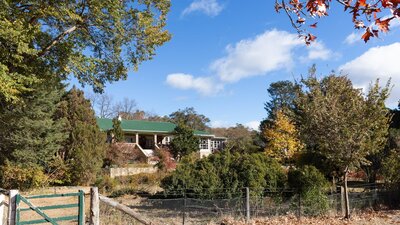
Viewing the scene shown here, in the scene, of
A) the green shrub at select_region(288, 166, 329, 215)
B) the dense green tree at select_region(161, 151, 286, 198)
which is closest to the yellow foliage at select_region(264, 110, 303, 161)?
the dense green tree at select_region(161, 151, 286, 198)

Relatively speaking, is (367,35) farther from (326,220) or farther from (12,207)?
(326,220)

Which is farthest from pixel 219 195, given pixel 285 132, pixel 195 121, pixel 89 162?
pixel 195 121

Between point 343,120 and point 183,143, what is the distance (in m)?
29.5

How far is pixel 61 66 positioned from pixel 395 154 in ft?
47.4

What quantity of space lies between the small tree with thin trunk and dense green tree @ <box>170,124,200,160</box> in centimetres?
2816

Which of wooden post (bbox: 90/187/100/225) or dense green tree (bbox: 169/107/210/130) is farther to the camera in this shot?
dense green tree (bbox: 169/107/210/130)

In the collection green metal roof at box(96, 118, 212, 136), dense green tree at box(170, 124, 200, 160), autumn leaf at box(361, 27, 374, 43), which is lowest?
autumn leaf at box(361, 27, 374, 43)

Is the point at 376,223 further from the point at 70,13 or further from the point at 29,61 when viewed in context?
the point at 29,61

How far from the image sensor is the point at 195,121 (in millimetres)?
72188

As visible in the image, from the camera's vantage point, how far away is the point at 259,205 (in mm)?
14961

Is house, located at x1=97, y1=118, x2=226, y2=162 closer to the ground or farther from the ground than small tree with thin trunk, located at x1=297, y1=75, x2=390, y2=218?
farther from the ground

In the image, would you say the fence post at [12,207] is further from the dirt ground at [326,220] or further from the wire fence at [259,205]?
the dirt ground at [326,220]

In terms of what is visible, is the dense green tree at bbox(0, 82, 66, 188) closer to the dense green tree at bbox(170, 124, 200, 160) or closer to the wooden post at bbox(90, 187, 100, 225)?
the wooden post at bbox(90, 187, 100, 225)

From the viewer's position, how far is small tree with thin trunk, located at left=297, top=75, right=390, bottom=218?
1391cm
